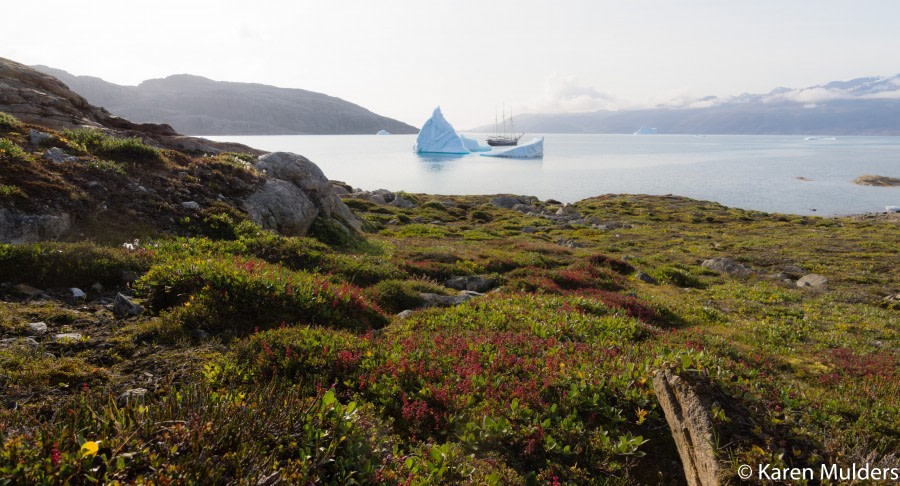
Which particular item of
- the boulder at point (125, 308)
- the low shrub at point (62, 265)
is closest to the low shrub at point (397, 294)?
the boulder at point (125, 308)

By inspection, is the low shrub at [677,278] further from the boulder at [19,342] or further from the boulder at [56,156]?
the boulder at [56,156]

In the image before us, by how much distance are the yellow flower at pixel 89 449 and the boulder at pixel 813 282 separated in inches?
1205

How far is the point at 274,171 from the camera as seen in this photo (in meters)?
24.4

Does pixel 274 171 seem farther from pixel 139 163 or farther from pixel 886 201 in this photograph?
pixel 886 201

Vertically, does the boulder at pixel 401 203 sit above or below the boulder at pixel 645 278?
above

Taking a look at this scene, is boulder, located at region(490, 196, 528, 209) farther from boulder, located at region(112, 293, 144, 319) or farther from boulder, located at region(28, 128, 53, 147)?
boulder, located at region(112, 293, 144, 319)

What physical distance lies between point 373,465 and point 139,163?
19.1 metres

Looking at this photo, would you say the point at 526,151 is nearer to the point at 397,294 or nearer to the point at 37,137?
the point at 37,137

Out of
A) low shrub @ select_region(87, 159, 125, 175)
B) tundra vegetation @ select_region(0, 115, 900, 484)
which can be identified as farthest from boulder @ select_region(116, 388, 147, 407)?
low shrub @ select_region(87, 159, 125, 175)

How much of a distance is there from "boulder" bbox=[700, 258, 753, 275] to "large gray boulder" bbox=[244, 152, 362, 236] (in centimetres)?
2248

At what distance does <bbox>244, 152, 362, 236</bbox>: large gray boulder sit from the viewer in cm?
2050

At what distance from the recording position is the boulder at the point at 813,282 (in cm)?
2514

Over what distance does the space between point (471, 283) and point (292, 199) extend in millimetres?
9750

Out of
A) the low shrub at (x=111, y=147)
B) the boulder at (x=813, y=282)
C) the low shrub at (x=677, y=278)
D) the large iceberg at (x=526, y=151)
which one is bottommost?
the boulder at (x=813, y=282)
